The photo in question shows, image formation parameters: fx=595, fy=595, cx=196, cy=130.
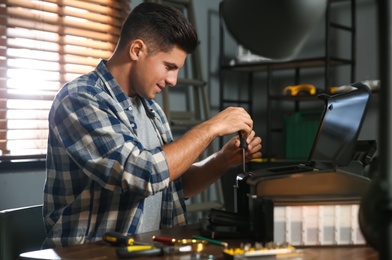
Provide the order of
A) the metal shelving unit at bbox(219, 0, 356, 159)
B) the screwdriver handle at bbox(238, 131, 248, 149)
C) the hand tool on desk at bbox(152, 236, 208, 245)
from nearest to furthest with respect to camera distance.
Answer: the hand tool on desk at bbox(152, 236, 208, 245), the screwdriver handle at bbox(238, 131, 248, 149), the metal shelving unit at bbox(219, 0, 356, 159)

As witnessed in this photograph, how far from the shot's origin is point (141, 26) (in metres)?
1.90

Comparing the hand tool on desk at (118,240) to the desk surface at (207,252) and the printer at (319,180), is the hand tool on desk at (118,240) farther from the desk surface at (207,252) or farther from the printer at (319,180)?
the printer at (319,180)

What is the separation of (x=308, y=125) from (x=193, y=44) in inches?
89.6

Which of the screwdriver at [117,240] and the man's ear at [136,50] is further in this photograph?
the man's ear at [136,50]

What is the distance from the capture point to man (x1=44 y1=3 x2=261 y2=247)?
1.59m

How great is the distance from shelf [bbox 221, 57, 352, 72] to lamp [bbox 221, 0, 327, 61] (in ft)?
9.63

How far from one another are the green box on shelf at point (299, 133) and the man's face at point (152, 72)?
2291 mm

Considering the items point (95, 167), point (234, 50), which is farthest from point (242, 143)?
point (234, 50)

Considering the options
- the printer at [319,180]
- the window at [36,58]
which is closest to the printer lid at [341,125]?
the printer at [319,180]

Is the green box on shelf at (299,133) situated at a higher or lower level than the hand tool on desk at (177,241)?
higher

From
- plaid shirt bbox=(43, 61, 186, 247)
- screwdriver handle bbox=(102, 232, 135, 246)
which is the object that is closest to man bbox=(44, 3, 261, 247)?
plaid shirt bbox=(43, 61, 186, 247)

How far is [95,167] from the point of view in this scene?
5.15 ft

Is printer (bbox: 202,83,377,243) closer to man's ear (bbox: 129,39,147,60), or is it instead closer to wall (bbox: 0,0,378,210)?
man's ear (bbox: 129,39,147,60)

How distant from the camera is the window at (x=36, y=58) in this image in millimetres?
2768
